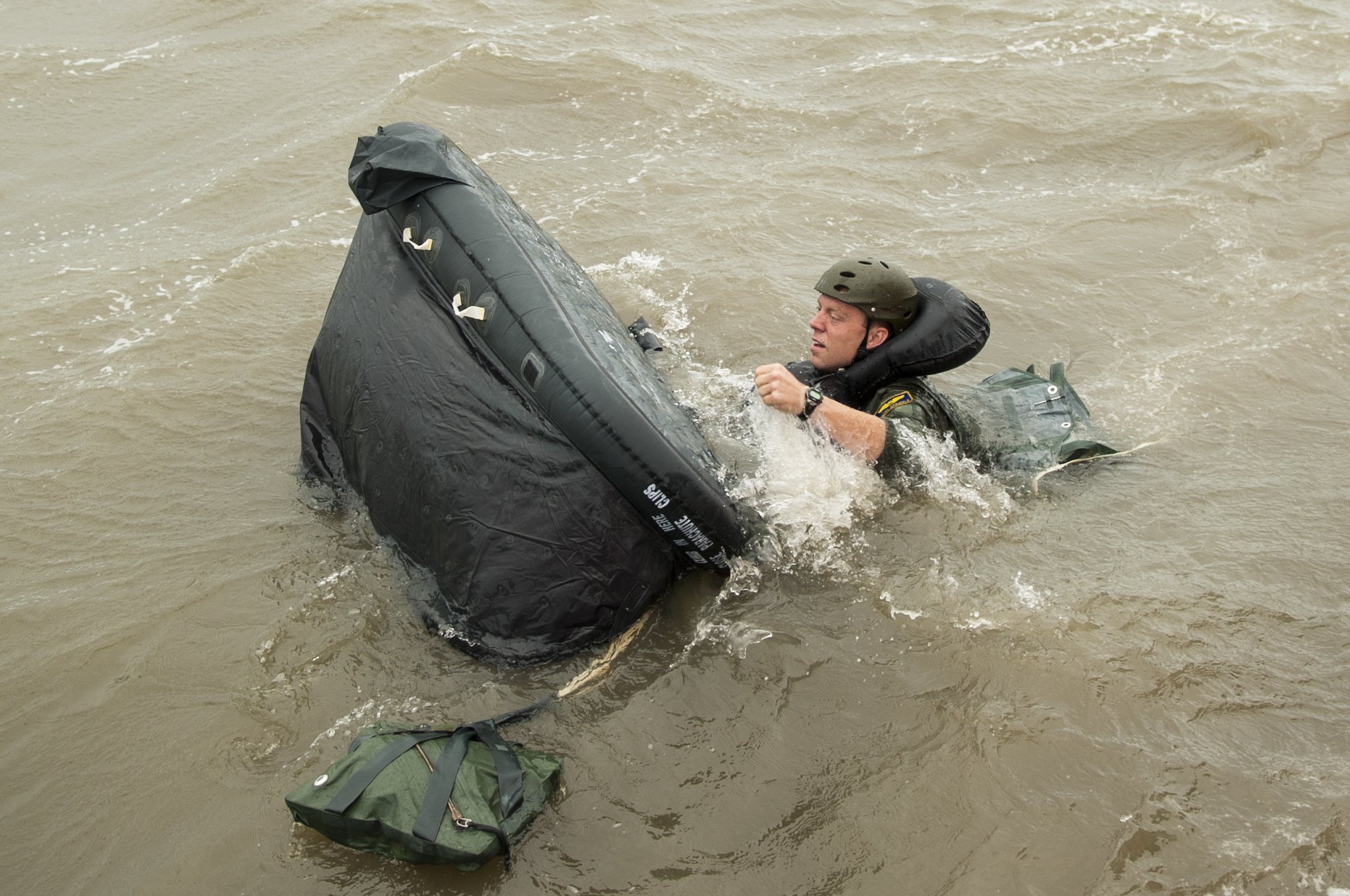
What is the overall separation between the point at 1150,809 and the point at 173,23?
1090cm

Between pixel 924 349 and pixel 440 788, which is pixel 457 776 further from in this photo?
pixel 924 349

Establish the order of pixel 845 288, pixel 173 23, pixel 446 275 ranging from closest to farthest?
1. pixel 446 275
2. pixel 845 288
3. pixel 173 23

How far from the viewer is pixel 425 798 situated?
9.19 feet

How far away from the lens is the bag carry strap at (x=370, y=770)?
9.03ft

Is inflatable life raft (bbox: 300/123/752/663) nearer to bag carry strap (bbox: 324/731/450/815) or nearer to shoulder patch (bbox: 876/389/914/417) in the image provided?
bag carry strap (bbox: 324/731/450/815)

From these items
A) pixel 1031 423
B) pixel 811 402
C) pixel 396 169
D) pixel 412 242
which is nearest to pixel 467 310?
pixel 412 242

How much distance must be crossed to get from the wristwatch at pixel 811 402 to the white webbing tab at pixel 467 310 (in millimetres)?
1211

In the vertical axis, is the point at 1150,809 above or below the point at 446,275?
below

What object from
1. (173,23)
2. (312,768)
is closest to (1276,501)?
(312,768)

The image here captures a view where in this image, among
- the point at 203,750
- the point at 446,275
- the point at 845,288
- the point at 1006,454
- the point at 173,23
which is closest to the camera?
the point at 203,750

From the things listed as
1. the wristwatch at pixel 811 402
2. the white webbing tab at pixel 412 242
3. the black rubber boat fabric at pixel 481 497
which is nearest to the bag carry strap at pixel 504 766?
the black rubber boat fabric at pixel 481 497

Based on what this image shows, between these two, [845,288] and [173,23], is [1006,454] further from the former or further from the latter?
[173,23]

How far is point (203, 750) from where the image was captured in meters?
3.27

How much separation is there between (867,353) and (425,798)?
100 inches
